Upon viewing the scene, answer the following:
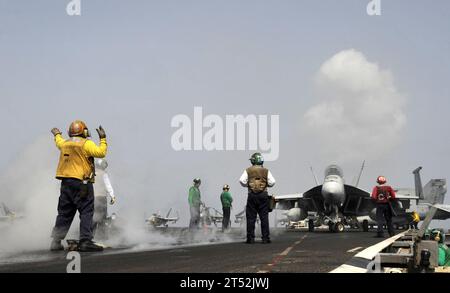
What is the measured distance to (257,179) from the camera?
11414 millimetres

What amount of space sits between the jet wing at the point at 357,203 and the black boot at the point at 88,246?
20.7 metres

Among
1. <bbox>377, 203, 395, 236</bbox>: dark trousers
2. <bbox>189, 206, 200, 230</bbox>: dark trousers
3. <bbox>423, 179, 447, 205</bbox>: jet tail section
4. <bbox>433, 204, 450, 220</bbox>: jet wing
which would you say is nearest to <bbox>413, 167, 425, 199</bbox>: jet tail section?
<bbox>423, 179, 447, 205</bbox>: jet tail section

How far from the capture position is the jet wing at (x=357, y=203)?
Answer: 2792 centimetres

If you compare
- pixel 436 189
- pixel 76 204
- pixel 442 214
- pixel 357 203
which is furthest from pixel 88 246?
pixel 436 189

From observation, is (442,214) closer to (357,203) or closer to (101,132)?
(357,203)

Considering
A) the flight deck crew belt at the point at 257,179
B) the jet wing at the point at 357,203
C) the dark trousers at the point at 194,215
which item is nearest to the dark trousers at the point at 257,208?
the flight deck crew belt at the point at 257,179

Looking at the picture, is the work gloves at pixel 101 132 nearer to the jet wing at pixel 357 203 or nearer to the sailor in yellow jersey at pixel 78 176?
the sailor in yellow jersey at pixel 78 176

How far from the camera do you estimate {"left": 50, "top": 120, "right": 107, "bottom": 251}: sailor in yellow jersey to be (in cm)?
854

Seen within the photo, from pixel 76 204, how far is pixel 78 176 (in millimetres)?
490
